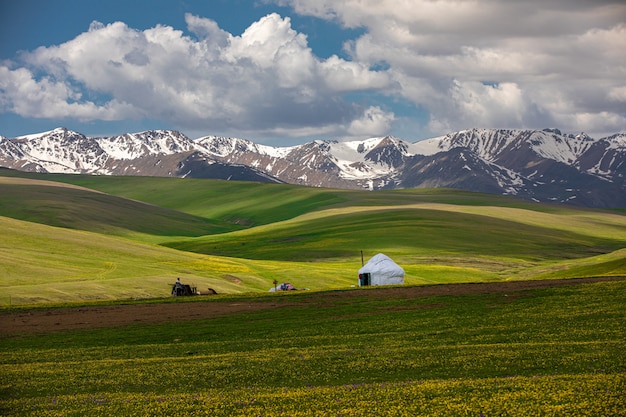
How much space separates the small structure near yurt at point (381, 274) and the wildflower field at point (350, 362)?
38.5 meters

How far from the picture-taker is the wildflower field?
97.6 ft

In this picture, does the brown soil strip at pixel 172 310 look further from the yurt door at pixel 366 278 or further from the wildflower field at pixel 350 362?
the yurt door at pixel 366 278

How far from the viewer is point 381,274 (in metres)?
110

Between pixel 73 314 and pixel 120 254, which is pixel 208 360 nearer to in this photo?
pixel 73 314

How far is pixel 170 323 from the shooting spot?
66750 mm

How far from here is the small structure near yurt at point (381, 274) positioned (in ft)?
360

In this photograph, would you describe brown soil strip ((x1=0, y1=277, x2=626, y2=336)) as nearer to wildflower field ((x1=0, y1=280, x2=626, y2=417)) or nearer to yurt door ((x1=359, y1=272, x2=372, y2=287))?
wildflower field ((x1=0, y1=280, x2=626, y2=417))

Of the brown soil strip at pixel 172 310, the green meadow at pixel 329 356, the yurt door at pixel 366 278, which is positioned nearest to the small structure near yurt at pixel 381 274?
the yurt door at pixel 366 278

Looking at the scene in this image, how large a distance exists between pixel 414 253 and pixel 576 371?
500ft

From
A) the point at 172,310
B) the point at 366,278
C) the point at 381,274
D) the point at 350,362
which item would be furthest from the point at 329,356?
the point at 366,278

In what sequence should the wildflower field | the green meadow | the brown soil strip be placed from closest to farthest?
1. the wildflower field
2. the green meadow
3. the brown soil strip

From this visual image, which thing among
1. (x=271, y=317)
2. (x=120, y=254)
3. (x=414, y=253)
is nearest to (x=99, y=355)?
(x=271, y=317)

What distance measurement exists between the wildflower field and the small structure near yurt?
38478 millimetres

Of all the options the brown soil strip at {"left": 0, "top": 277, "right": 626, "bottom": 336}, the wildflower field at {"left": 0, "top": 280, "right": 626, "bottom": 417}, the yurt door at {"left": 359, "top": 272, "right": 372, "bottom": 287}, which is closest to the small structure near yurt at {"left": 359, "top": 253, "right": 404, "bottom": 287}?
the yurt door at {"left": 359, "top": 272, "right": 372, "bottom": 287}
